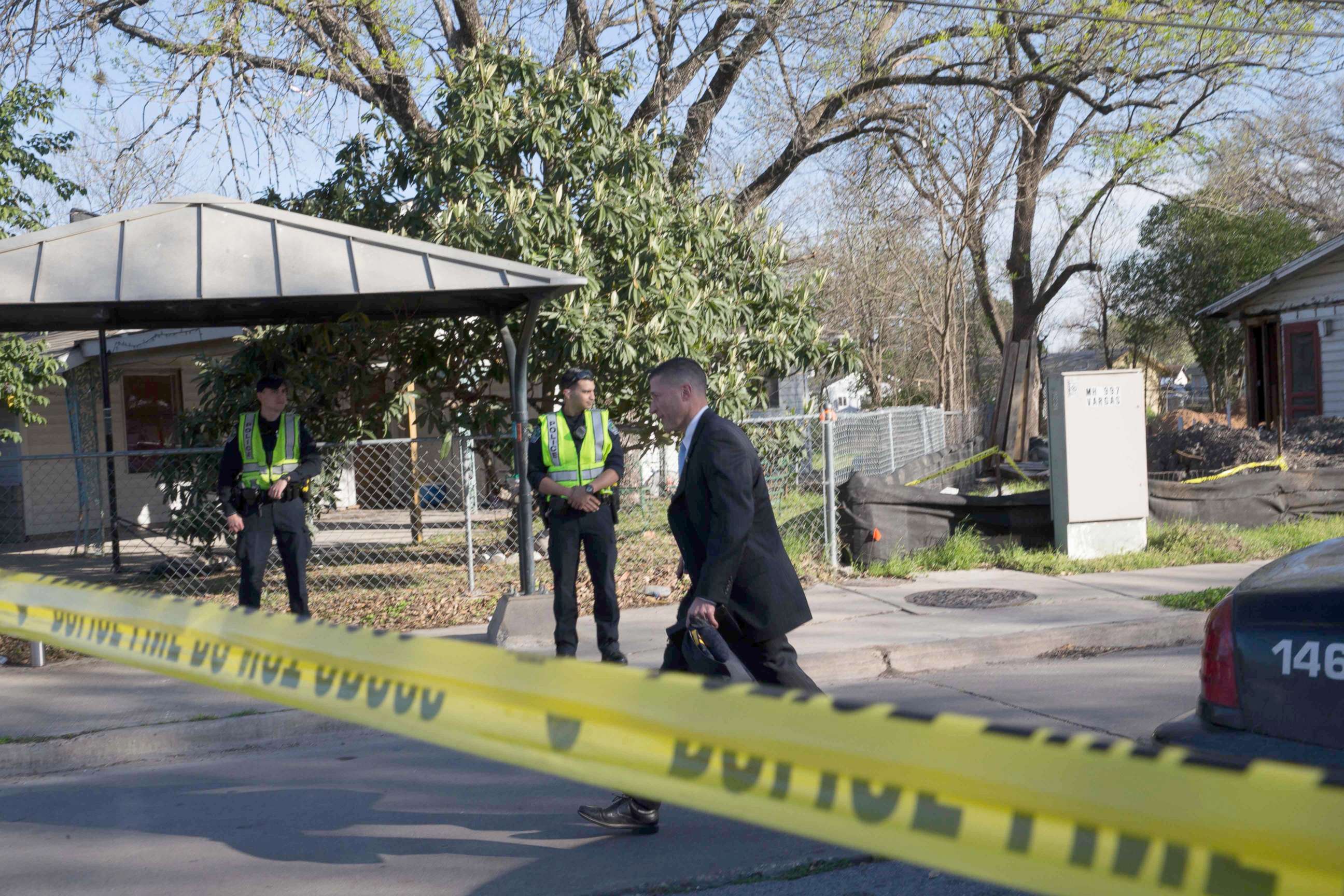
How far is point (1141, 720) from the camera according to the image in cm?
586

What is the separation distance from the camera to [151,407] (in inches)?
669

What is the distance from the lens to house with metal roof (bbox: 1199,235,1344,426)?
66.7 ft

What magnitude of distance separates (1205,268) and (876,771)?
3861 centimetres

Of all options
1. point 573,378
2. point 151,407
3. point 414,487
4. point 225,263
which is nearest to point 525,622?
point 573,378

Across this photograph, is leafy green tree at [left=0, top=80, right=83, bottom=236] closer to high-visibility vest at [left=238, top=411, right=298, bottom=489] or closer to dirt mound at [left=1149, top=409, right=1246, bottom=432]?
high-visibility vest at [left=238, top=411, right=298, bottom=489]

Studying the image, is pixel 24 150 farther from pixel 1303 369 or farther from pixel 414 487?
pixel 1303 369

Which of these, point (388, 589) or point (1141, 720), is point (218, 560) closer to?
point (388, 589)

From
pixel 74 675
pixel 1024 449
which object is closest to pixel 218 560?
pixel 74 675

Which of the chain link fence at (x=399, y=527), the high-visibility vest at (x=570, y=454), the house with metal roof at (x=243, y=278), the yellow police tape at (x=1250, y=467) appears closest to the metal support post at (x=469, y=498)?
the chain link fence at (x=399, y=527)

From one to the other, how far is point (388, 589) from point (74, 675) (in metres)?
3.16

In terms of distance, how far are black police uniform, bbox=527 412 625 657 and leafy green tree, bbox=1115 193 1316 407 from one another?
30.8 m

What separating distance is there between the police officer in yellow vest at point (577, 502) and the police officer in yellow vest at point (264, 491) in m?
1.62

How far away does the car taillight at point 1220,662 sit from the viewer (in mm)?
3436

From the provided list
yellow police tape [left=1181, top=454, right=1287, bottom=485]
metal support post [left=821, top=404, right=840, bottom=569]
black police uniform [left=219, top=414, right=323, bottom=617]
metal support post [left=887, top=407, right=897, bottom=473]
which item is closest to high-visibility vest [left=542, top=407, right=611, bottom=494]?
black police uniform [left=219, top=414, right=323, bottom=617]
